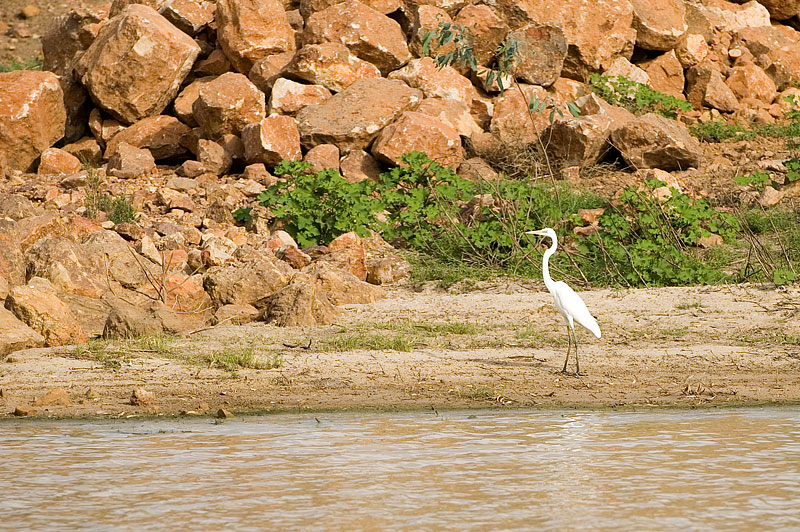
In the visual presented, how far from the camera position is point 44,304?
8.26 m

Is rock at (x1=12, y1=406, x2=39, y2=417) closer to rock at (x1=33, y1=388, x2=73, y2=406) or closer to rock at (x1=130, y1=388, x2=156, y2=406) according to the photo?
rock at (x1=33, y1=388, x2=73, y2=406)

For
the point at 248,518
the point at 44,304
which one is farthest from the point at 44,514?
the point at 44,304

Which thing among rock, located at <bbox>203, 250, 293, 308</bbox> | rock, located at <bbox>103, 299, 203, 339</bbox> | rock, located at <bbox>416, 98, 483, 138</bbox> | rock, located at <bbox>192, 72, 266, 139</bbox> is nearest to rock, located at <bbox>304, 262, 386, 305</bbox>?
rock, located at <bbox>203, 250, 293, 308</bbox>

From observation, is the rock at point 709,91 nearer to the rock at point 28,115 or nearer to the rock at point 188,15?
the rock at point 188,15

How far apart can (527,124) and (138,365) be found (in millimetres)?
8189

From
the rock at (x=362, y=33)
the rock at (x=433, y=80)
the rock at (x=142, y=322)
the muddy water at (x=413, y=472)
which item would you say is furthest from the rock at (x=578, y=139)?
the muddy water at (x=413, y=472)

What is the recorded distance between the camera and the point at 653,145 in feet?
46.2

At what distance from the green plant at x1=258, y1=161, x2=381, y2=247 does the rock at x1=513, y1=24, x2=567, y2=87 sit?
13.8 feet

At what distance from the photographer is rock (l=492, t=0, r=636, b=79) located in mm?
16141

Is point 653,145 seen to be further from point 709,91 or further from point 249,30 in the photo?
point 249,30

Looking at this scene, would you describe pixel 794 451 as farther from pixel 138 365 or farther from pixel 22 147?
pixel 22 147

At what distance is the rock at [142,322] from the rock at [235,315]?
28cm

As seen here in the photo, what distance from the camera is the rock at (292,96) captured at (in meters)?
14.6

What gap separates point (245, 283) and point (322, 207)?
259 cm
